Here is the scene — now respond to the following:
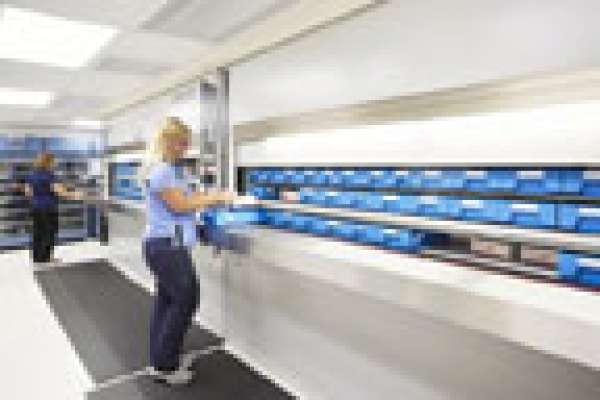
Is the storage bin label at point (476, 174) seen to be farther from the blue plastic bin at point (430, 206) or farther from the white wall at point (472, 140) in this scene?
the blue plastic bin at point (430, 206)

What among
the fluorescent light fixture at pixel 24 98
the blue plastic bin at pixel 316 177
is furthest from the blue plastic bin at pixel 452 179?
the fluorescent light fixture at pixel 24 98

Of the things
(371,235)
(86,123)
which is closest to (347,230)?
(371,235)

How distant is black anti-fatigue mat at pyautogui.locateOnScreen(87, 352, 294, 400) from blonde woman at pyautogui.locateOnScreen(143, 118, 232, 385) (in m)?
0.11

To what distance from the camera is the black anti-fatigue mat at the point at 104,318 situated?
333cm

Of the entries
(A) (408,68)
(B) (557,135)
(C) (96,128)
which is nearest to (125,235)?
(C) (96,128)

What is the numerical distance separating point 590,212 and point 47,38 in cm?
367

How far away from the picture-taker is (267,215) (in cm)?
332

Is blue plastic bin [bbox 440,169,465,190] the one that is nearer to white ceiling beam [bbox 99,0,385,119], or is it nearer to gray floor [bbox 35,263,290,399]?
white ceiling beam [bbox 99,0,385,119]

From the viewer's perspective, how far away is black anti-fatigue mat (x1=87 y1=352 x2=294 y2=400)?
2.79m

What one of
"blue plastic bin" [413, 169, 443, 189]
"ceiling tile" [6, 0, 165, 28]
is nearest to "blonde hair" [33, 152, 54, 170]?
"ceiling tile" [6, 0, 165, 28]

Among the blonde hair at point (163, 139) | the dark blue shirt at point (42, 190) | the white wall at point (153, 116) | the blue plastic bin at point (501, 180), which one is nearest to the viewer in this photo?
the blue plastic bin at point (501, 180)

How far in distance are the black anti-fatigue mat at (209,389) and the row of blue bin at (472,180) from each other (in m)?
1.26

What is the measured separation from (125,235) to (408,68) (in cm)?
515

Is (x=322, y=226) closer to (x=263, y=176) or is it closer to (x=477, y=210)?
(x=263, y=176)
